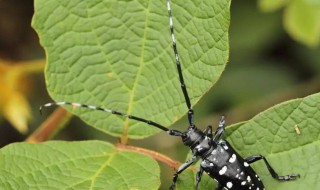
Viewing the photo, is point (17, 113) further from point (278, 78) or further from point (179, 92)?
point (278, 78)

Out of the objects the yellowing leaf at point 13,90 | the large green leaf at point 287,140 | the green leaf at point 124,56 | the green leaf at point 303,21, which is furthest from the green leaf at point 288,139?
the yellowing leaf at point 13,90

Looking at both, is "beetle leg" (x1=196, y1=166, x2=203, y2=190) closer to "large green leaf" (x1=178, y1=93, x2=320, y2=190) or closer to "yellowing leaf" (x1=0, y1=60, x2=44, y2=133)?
"large green leaf" (x1=178, y1=93, x2=320, y2=190)

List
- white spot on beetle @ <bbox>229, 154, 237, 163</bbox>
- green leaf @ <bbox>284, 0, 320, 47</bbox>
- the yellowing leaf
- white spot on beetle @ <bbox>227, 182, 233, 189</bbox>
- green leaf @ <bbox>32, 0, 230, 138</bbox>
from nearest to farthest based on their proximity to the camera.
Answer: green leaf @ <bbox>32, 0, 230, 138</bbox>, white spot on beetle @ <bbox>229, 154, 237, 163</bbox>, white spot on beetle @ <bbox>227, 182, 233, 189</bbox>, green leaf @ <bbox>284, 0, 320, 47</bbox>, the yellowing leaf

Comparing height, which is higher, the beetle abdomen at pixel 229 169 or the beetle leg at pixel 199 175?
the beetle leg at pixel 199 175

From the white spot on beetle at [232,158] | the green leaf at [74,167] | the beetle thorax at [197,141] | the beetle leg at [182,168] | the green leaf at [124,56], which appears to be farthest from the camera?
the beetle thorax at [197,141]

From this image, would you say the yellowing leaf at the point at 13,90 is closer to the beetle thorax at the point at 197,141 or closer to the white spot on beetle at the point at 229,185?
the beetle thorax at the point at 197,141

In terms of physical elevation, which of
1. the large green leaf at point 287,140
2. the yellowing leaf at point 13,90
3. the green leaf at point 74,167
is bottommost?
the yellowing leaf at point 13,90

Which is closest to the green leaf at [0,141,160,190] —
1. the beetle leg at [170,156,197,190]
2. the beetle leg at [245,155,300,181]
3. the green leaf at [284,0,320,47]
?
the beetle leg at [170,156,197,190]
